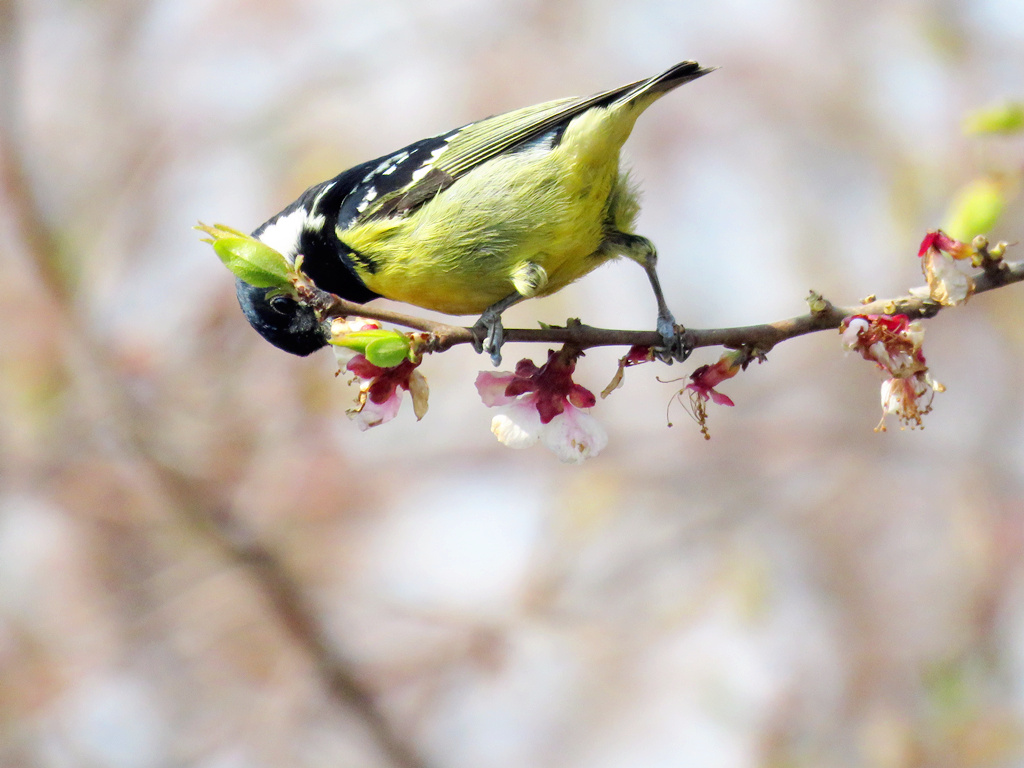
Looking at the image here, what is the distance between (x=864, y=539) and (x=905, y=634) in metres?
0.97

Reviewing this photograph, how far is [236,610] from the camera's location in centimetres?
585

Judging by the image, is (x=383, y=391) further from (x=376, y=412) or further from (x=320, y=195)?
(x=320, y=195)

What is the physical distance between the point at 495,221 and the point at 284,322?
0.76 meters

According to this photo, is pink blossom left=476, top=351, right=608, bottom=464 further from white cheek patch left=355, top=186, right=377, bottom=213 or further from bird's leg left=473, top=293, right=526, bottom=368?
white cheek patch left=355, top=186, right=377, bottom=213

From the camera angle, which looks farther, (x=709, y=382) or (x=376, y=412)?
(x=709, y=382)

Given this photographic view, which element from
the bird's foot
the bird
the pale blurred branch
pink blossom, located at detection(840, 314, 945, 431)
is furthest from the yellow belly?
the pale blurred branch

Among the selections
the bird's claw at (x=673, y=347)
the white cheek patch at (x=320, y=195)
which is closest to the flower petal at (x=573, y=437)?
the bird's claw at (x=673, y=347)

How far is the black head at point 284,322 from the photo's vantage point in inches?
113

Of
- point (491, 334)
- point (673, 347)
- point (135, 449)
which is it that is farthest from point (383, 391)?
point (135, 449)

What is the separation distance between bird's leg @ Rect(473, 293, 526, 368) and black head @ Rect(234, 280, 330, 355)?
20.3 inches

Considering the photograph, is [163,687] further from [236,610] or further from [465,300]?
[465,300]

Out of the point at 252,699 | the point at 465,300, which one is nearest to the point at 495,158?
the point at 465,300

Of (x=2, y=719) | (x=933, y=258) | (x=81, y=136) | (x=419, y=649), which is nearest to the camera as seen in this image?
(x=933, y=258)

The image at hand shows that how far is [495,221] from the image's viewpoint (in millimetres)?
2830
